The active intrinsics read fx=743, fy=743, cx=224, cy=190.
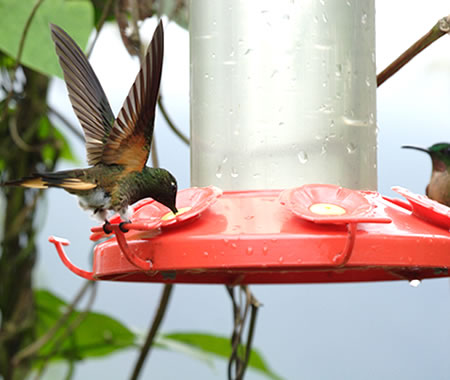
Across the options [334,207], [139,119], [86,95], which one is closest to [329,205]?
[334,207]

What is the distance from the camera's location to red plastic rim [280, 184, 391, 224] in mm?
1217

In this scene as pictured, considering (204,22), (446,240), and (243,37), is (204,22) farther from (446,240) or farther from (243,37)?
(446,240)

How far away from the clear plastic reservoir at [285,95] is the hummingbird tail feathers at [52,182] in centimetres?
29

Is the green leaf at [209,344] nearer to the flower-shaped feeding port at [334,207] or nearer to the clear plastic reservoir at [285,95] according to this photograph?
the clear plastic reservoir at [285,95]

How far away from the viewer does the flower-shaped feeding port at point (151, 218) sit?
4.24 feet

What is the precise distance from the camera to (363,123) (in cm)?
164

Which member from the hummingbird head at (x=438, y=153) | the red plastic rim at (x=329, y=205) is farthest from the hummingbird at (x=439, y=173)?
the red plastic rim at (x=329, y=205)

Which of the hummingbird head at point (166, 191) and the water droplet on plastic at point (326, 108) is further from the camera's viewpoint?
the water droplet on plastic at point (326, 108)

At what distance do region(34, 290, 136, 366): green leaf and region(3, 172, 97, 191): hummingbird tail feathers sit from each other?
62.2 inches

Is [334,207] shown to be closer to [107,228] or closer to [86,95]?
[107,228]

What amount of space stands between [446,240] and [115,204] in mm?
660

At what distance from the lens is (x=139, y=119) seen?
1396 millimetres

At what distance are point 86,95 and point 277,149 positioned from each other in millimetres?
428

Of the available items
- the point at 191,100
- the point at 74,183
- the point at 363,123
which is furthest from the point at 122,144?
the point at 363,123
